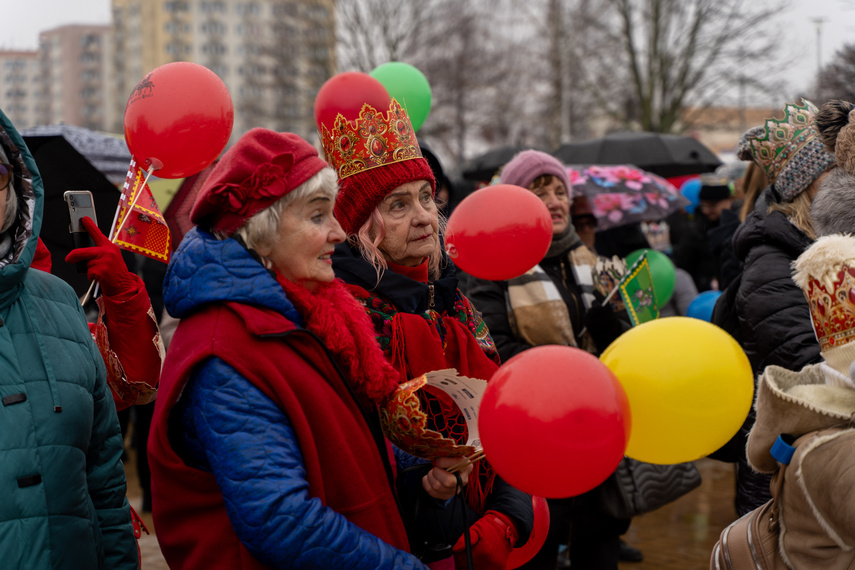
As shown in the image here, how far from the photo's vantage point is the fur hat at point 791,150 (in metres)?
3.30

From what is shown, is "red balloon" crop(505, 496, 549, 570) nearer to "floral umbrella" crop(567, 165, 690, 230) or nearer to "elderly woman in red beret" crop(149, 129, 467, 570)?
"elderly woman in red beret" crop(149, 129, 467, 570)

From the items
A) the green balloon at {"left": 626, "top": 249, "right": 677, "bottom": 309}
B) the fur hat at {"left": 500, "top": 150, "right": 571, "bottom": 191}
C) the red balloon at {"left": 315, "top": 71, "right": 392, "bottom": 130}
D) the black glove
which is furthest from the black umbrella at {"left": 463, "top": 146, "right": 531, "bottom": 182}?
the black glove

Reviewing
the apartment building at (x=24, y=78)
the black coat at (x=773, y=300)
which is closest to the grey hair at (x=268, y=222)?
the black coat at (x=773, y=300)

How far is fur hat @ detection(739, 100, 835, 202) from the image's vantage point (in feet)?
10.8

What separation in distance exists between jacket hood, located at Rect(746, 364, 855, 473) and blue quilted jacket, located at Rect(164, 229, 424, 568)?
0.93m

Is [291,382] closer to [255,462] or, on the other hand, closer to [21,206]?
[255,462]

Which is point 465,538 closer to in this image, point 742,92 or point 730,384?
point 730,384

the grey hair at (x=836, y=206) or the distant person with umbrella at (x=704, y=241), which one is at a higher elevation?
the grey hair at (x=836, y=206)

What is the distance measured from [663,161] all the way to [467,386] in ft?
27.2

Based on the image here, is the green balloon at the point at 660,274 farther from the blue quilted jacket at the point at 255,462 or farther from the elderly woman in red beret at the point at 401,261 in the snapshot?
the blue quilted jacket at the point at 255,462

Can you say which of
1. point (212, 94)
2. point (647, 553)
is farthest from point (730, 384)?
point (647, 553)

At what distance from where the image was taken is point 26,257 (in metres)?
2.16

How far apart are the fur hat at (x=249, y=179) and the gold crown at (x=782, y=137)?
86.2 inches

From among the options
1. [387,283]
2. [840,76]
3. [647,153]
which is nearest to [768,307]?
[387,283]
